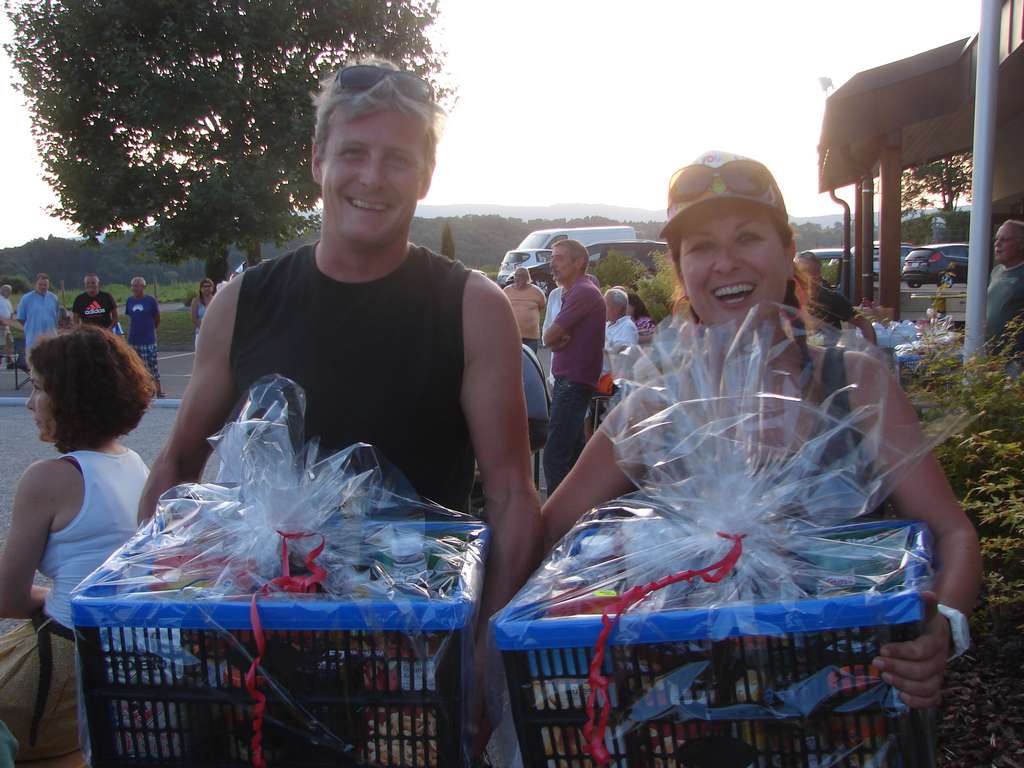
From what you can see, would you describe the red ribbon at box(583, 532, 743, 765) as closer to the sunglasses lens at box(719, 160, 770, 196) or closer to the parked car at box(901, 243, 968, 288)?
the sunglasses lens at box(719, 160, 770, 196)

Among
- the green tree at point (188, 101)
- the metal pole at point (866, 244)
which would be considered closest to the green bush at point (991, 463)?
the metal pole at point (866, 244)

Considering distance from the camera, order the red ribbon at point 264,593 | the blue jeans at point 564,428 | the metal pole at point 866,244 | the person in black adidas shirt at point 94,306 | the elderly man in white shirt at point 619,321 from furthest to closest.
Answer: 1. the person in black adidas shirt at point 94,306
2. the metal pole at point 866,244
3. the elderly man in white shirt at point 619,321
4. the blue jeans at point 564,428
5. the red ribbon at point 264,593

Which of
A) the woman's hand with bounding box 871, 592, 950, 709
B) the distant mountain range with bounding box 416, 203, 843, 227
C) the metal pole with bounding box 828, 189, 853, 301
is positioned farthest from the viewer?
the distant mountain range with bounding box 416, 203, 843, 227

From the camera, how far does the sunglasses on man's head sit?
1.93 meters

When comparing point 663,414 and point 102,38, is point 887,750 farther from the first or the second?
point 102,38

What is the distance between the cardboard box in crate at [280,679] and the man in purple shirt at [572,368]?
576cm

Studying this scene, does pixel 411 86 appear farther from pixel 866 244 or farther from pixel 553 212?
pixel 553 212

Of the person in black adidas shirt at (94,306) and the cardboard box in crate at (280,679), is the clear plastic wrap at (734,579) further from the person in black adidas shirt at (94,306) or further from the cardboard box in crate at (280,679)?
the person in black adidas shirt at (94,306)

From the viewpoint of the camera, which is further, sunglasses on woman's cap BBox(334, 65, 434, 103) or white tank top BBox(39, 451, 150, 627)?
white tank top BBox(39, 451, 150, 627)

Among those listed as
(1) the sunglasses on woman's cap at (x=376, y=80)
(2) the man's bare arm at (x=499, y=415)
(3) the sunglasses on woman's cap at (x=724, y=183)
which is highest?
(1) the sunglasses on woman's cap at (x=376, y=80)

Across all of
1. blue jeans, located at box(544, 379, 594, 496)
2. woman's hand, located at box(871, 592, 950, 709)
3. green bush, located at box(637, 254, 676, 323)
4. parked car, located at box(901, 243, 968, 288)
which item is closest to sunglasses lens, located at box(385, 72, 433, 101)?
woman's hand, located at box(871, 592, 950, 709)

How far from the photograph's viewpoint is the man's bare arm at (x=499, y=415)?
6.43 ft

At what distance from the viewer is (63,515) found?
2.98 metres

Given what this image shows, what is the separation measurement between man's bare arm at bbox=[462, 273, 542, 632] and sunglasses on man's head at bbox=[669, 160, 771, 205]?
48 centimetres
